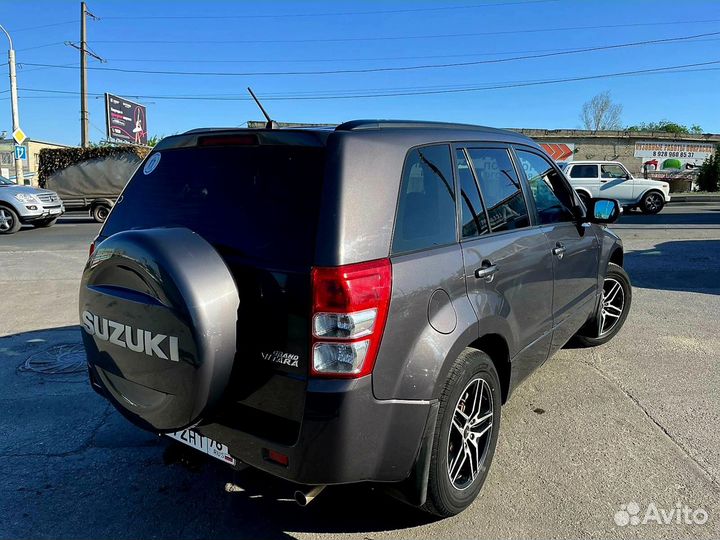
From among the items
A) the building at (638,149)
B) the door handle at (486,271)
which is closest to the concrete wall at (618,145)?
the building at (638,149)

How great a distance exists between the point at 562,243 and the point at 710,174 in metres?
32.5

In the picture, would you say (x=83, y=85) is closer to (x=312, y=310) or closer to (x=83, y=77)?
(x=83, y=77)

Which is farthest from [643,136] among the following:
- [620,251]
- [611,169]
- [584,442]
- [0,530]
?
[0,530]

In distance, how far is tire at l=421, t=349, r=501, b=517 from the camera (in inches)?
92.2

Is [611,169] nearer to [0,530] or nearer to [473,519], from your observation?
[473,519]

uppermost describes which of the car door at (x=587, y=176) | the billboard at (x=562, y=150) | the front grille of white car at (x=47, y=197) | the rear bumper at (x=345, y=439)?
the billboard at (x=562, y=150)

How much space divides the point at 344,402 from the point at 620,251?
13.1 feet

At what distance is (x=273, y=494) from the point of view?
2.76 meters

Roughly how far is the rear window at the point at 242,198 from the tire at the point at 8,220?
1454 centimetres

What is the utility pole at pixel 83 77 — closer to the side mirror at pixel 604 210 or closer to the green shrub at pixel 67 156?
the green shrub at pixel 67 156

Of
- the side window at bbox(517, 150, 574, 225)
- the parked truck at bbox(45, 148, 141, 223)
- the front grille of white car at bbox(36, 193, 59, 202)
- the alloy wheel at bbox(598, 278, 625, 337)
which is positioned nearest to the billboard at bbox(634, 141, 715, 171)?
the parked truck at bbox(45, 148, 141, 223)

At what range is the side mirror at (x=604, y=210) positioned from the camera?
14.2 ft

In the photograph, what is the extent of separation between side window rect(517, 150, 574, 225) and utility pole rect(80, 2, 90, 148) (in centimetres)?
2763

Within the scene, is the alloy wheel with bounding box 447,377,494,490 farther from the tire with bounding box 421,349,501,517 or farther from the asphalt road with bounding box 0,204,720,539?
the asphalt road with bounding box 0,204,720,539
